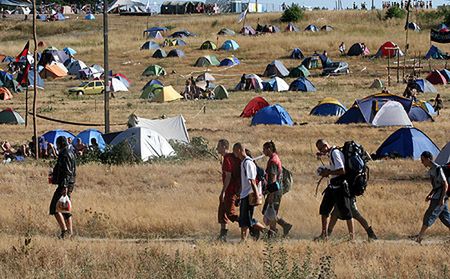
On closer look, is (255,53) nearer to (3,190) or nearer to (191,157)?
(191,157)

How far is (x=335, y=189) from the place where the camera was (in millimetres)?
12070

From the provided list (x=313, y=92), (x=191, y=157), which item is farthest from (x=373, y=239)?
(x=313, y=92)

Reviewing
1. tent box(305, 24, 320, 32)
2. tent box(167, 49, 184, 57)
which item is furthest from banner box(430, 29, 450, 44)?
tent box(305, 24, 320, 32)

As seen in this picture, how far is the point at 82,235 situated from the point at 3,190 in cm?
530

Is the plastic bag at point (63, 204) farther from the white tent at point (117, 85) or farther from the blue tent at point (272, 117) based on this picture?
the white tent at point (117, 85)

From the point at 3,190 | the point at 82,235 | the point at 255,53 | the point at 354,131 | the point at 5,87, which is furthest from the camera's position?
the point at 255,53

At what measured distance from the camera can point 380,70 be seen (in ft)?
190

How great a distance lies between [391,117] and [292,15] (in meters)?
59.7

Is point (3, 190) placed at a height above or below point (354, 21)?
below

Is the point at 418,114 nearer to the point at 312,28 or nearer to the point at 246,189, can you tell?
the point at 246,189

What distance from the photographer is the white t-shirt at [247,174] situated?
11781 mm

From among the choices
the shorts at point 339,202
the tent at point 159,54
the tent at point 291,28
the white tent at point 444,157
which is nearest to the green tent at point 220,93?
the tent at point 159,54

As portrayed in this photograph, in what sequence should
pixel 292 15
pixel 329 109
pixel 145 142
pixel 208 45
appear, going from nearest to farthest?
pixel 145 142
pixel 329 109
pixel 208 45
pixel 292 15

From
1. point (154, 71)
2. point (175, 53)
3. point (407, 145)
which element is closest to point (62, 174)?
point (407, 145)
